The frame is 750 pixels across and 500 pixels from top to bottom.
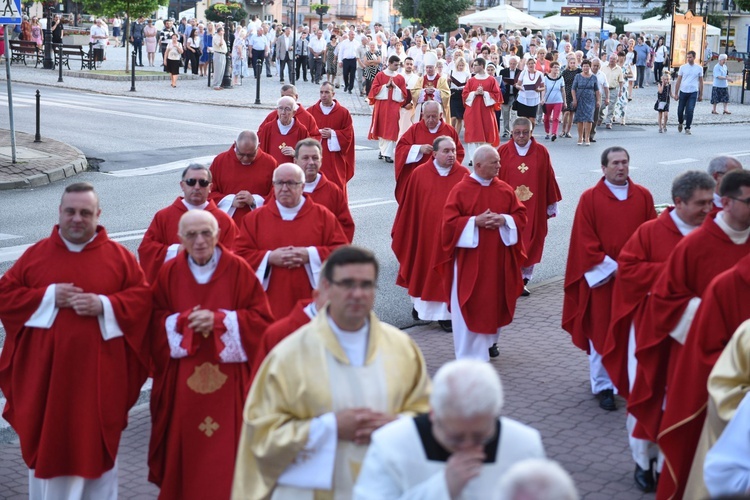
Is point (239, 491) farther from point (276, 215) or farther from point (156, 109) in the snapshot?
point (156, 109)

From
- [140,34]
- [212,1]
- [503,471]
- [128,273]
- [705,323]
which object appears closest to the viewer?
[503,471]

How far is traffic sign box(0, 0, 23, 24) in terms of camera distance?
61.5ft

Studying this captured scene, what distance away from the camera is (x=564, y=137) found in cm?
2712

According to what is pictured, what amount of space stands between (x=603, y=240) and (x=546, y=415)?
1.36m

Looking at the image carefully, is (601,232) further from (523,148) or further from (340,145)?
(340,145)

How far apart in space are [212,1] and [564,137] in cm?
5843

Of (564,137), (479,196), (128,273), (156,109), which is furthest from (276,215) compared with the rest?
(156,109)

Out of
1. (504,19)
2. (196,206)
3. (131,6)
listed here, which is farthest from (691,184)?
(504,19)

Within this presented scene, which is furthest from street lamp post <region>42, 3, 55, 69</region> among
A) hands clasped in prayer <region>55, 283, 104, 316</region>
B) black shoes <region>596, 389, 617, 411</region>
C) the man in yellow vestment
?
the man in yellow vestment

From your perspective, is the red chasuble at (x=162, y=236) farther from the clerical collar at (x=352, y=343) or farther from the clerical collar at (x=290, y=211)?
the clerical collar at (x=352, y=343)

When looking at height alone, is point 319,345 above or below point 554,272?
above

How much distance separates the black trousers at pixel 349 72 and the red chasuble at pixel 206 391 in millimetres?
29299

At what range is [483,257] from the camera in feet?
32.0

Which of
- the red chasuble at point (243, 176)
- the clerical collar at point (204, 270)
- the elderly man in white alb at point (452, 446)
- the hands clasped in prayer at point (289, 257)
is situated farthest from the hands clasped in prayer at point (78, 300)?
the red chasuble at point (243, 176)
